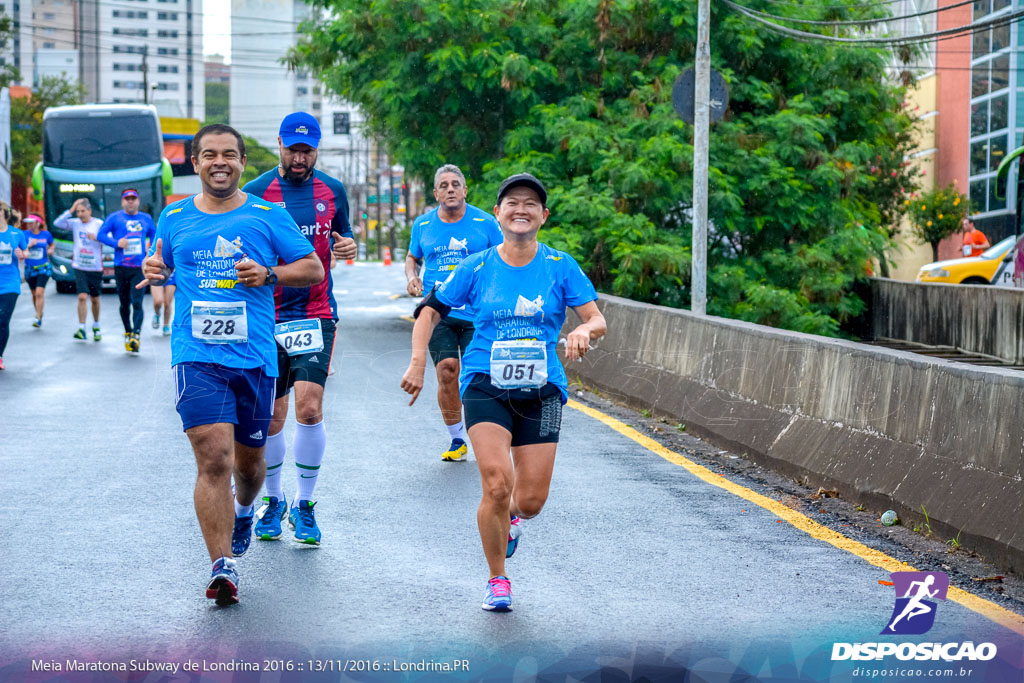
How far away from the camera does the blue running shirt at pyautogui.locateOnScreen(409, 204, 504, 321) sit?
947cm

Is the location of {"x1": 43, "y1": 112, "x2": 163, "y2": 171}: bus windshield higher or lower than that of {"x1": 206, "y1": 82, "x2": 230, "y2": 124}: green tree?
lower

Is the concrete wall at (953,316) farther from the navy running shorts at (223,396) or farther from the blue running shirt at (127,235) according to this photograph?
the navy running shorts at (223,396)

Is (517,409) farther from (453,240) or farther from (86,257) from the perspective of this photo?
(86,257)

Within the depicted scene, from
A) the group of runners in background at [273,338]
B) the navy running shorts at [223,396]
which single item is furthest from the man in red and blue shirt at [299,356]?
the navy running shorts at [223,396]

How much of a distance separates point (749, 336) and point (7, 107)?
39612 mm

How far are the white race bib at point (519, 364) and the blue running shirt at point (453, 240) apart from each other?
3.78 meters

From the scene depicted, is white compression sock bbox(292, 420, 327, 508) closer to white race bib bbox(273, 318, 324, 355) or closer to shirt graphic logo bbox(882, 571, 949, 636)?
white race bib bbox(273, 318, 324, 355)

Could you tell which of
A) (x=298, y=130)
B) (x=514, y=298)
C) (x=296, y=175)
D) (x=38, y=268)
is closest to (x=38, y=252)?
(x=38, y=268)

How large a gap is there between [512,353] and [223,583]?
142cm

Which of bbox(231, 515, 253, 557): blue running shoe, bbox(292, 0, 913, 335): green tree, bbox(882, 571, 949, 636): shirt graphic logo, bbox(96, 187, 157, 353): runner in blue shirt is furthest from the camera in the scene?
bbox(292, 0, 913, 335): green tree

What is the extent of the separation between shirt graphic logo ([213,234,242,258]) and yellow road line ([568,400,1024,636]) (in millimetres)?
3105

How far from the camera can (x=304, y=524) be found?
676cm

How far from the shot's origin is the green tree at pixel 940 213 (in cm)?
3831

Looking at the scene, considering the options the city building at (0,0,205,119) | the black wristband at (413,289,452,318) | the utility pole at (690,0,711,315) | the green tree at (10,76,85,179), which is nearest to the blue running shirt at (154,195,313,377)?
the black wristband at (413,289,452,318)
